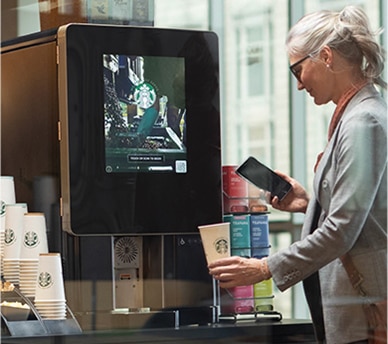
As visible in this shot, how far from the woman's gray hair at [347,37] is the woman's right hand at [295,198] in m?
0.25

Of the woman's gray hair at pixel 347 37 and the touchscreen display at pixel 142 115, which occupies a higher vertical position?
the woman's gray hair at pixel 347 37

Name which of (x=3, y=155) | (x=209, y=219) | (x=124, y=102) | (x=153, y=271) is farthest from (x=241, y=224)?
(x=3, y=155)

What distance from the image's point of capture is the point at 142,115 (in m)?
2.06

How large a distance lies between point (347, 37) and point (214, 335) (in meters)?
0.65

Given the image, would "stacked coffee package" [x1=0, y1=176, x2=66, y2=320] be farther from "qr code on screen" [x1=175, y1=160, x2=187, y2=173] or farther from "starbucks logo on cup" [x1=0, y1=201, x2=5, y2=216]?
"qr code on screen" [x1=175, y1=160, x2=187, y2=173]

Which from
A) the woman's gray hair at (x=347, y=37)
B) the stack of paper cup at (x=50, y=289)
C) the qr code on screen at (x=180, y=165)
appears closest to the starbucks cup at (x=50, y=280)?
the stack of paper cup at (x=50, y=289)

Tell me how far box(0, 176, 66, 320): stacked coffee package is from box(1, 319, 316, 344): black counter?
0.07 metres

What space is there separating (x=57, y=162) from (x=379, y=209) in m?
0.63

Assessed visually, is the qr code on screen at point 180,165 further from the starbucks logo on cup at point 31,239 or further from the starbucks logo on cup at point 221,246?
the starbucks logo on cup at point 31,239

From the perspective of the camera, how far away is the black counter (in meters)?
2.10

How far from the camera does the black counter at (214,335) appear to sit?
210 centimetres

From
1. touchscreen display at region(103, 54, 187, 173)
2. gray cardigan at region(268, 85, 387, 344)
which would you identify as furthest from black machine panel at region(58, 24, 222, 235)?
gray cardigan at region(268, 85, 387, 344)

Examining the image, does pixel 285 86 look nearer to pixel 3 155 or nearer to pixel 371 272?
pixel 371 272

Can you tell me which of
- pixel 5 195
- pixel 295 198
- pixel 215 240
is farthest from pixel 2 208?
pixel 295 198
